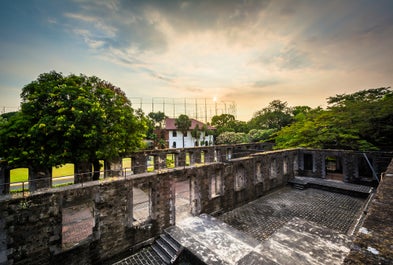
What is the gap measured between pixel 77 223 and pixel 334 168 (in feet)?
88.3

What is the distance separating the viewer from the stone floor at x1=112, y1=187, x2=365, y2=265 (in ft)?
26.9

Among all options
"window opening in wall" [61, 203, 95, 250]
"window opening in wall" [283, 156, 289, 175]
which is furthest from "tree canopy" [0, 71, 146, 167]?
"window opening in wall" [283, 156, 289, 175]

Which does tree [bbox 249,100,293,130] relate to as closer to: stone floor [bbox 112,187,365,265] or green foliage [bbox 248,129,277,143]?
green foliage [bbox 248,129,277,143]

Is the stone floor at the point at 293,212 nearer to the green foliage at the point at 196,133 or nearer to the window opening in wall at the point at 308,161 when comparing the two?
the window opening in wall at the point at 308,161

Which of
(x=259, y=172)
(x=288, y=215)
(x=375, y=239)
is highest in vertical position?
(x=375, y=239)

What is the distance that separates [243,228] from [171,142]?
3301 cm

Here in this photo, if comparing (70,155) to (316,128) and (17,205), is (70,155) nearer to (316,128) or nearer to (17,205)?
(17,205)

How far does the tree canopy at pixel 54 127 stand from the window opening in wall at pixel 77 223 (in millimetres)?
3622

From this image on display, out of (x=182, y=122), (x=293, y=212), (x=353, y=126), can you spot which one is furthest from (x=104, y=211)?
(x=182, y=122)

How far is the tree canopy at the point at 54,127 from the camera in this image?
29.8ft

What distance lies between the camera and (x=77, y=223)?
10.2 metres

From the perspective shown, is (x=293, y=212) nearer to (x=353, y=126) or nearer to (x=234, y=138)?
(x=353, y=126)

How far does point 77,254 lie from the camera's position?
647cm

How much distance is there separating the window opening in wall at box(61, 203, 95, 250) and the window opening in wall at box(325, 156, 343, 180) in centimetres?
2058
